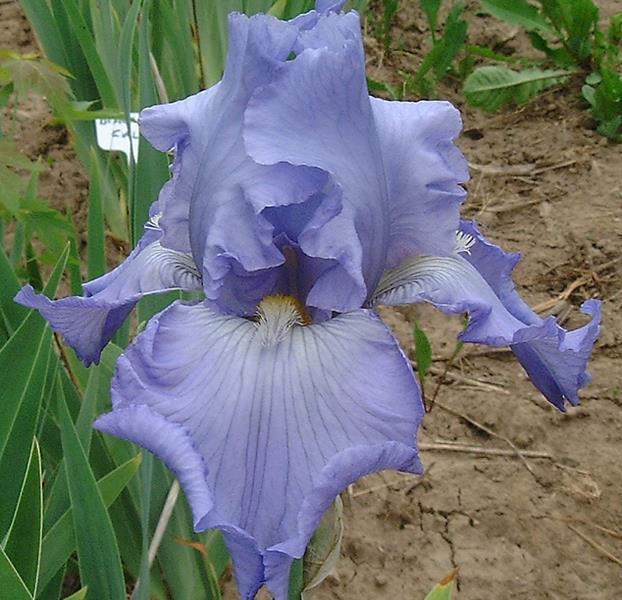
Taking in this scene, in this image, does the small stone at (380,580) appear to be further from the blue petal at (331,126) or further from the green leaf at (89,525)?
the blue petal at (331,126)

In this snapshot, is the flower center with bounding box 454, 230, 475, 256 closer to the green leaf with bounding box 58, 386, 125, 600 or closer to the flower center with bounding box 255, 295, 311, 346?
the flower center with bounding box 255, 295, 311, 346

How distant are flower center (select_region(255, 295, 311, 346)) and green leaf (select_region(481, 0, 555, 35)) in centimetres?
225

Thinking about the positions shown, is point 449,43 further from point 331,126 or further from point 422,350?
point 331,126

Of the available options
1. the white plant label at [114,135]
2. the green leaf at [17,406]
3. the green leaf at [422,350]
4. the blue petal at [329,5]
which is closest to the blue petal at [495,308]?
the blue petal at [329,5]

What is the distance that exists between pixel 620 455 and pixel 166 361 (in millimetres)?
1207

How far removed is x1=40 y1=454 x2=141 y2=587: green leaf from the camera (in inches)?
36.3

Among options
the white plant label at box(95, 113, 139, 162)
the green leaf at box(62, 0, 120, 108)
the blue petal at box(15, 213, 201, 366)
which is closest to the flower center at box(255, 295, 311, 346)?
the blue petal at box(15, 213, 201, 366)

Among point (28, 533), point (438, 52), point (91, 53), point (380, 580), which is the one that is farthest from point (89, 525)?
point (438, 52)

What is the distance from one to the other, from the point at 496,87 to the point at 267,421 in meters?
2.15

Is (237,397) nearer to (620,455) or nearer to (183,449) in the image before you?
(183,449)

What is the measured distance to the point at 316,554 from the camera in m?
0.76

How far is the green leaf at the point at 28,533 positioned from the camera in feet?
2.77

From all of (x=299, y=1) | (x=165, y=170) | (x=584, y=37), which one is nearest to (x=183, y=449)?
(x=165, y=170)

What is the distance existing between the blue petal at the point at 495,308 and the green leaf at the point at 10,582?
0.40 metres
